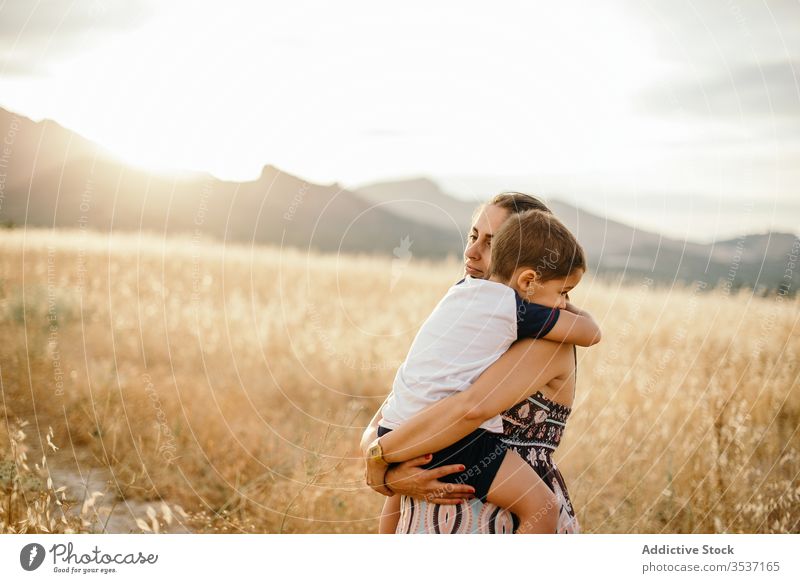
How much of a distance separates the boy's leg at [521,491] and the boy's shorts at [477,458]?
0.07 ft

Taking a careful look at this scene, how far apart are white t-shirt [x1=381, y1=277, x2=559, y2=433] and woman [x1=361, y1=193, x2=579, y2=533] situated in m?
0.06

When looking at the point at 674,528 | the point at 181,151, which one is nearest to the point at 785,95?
the point at 674,528

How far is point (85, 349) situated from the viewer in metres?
5.41

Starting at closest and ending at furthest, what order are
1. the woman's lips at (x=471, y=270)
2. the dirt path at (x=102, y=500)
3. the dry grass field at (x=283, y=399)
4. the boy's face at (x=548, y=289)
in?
the boy's face at (x=548, y=289)
the woman's lips at (x=471, y=270)
the dirt path at (x=102, y=500)
the dry grass field at (x=283, y=399)

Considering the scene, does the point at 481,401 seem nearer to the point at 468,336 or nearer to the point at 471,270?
the point at 468,336

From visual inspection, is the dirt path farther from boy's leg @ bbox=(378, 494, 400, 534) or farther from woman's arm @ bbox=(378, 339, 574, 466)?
woman's arm @ bbox=(378, 339, 574, 466)

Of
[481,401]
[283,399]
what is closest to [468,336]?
[481,401]

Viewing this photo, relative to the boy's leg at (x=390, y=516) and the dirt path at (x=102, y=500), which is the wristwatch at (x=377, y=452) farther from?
the dirt path at (x=102, y=500)

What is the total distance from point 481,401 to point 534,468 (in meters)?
0.33

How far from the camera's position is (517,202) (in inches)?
104

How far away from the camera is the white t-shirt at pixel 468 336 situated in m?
2.38
